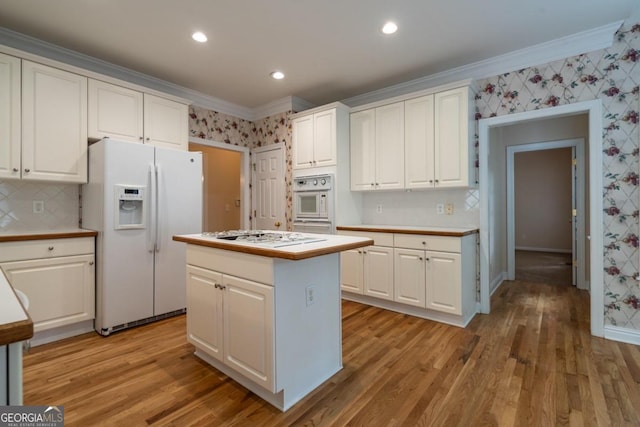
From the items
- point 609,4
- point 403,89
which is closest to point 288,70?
point 403,89

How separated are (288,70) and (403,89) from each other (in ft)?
4.58

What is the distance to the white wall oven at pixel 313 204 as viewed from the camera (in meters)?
3.76

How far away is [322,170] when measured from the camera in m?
3.88

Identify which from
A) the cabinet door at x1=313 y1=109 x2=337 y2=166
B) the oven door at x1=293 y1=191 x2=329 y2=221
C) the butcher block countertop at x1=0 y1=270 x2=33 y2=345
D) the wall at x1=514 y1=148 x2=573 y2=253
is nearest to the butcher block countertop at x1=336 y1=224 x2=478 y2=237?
the oven door at x1=293 y1=191 x2=329 y2=221

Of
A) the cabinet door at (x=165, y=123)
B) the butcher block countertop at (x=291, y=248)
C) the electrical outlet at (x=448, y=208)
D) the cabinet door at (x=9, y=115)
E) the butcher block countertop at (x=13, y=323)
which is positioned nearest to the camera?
the butcher block countertop at (x=13, y=323)

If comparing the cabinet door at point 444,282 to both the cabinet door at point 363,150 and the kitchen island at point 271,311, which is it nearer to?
the cabinet door at point 363,150

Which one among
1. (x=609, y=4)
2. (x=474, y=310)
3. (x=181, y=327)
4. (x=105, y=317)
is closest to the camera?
(x=609, y=4)

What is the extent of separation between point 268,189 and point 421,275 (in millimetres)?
2475

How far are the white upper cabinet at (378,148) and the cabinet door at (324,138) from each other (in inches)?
12.2

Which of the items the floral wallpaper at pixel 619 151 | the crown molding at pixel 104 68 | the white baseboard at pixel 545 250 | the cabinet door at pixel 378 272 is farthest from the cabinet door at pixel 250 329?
the white baseboard at pixel 545 250

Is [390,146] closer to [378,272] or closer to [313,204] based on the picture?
[313,204]

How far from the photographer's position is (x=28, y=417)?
2.73 ft

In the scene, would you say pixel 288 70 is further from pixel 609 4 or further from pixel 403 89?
pixel 609 4

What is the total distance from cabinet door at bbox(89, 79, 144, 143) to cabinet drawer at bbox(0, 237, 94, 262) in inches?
38.5
